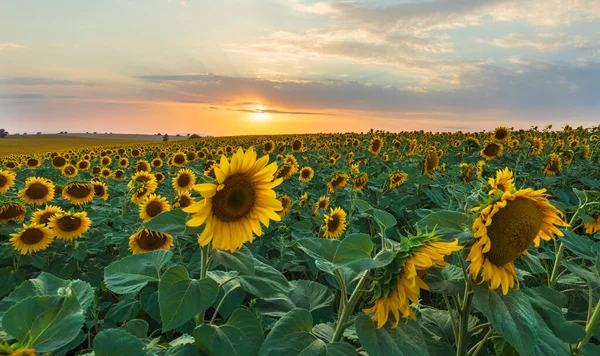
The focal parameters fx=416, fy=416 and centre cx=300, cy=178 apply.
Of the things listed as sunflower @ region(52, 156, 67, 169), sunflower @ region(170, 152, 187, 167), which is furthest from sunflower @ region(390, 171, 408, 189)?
sunflower @ region(52, 156, 67, 169)

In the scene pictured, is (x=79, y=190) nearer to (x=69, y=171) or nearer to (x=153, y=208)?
(x=153, y=208)

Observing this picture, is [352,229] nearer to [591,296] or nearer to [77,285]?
[591,296]

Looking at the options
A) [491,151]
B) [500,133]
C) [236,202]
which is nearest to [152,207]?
[236,202]

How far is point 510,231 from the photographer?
5.41ft

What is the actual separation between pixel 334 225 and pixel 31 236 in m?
3.29

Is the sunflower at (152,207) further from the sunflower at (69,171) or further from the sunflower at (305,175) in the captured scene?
the sunflower at (69,171)

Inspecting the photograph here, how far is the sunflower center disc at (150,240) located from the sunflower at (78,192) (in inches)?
121

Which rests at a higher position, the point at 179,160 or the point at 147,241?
the point at 179,160

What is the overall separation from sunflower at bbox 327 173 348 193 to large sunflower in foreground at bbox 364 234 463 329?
5886 millimetres

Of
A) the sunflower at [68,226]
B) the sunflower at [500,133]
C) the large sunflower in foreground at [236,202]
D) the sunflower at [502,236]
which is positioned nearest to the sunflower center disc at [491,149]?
the sunflower at [500,133]

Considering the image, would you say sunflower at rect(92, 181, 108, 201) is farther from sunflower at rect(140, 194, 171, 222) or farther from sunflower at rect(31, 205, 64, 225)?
sunflower at rect(140, 194, 171, 222)

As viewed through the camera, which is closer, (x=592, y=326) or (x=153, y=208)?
(x=592, y=326)

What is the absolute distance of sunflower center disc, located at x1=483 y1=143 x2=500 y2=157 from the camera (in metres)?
9.73

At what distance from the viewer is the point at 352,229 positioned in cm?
550
